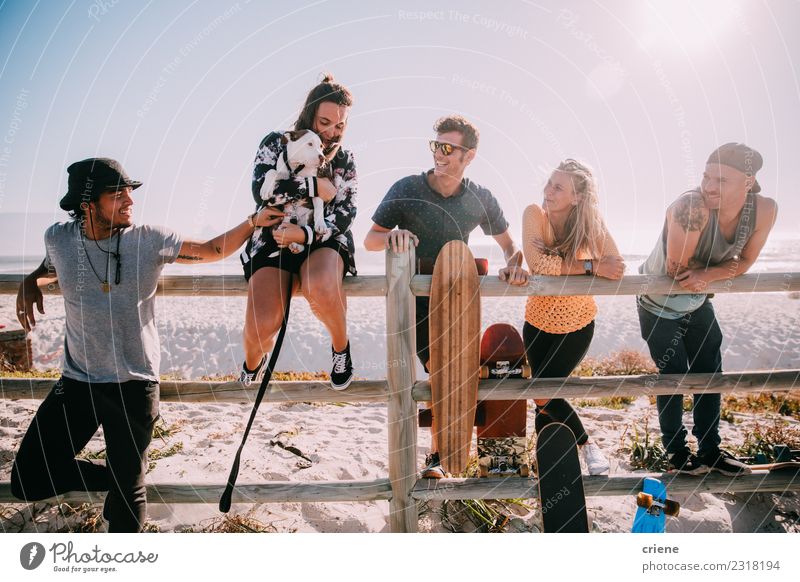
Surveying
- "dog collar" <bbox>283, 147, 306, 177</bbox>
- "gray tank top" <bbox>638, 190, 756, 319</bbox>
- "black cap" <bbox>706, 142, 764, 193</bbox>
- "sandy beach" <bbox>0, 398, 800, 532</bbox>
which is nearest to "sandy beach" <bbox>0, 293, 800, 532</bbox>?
"sandy beach" <bbox>0, 398, 800, 532</bbox>

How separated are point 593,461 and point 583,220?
1555 mm

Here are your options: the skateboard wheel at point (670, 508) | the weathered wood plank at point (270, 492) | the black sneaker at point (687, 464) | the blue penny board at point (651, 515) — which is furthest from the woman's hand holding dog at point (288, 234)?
the black sneaker at point (687, 464)

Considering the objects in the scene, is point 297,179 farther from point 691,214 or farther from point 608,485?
point 608,485

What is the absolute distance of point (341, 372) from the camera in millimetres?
2809

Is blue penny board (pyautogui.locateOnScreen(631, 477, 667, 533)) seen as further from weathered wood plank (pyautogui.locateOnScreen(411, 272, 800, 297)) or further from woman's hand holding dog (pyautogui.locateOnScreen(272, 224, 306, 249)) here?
woman's hand holding dog (pyautogui.locateOnScreen(272, 224, 306, 249))

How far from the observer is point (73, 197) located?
8.34 ft

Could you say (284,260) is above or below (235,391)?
above

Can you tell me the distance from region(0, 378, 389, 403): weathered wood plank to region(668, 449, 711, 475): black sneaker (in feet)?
6.63

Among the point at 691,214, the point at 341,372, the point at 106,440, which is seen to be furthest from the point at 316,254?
the point at 691,214

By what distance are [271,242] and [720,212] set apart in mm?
2840

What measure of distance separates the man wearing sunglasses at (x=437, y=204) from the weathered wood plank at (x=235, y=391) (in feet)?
1.70

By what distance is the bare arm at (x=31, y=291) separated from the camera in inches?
106
